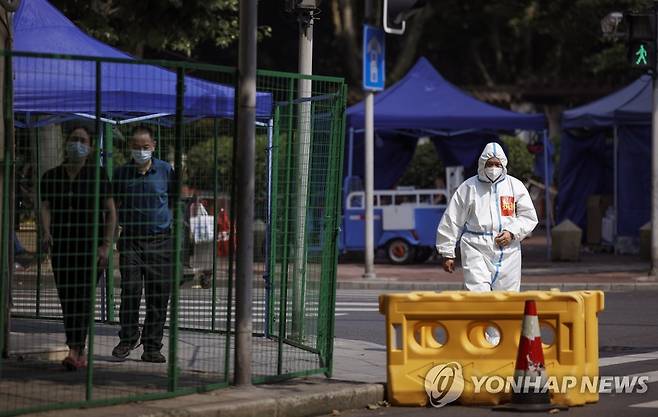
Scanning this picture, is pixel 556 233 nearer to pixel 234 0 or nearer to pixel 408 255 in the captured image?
pixel 408 255

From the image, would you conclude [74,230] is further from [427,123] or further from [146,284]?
[427,123]

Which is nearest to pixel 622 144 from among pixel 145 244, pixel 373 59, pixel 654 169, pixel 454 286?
pixel 654 169

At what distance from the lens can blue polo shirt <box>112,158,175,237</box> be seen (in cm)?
932

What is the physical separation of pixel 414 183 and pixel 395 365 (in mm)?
24899

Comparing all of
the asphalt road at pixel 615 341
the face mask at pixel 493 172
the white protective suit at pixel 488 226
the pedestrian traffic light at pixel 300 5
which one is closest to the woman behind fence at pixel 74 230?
the asphalt road at pixel 615 341

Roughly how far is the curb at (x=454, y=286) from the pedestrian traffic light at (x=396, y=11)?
371 centimetres

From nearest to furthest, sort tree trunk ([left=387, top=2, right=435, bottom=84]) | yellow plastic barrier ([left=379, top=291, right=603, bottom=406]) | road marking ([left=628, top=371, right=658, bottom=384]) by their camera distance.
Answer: yellow plastic barrier ([left=379, top=291, right=603, bottom=406]) < road marking ([left=628, top=371, right=658, bottom=384]) < tree trunk ([left=387, top=2, right=435, bottom=84])

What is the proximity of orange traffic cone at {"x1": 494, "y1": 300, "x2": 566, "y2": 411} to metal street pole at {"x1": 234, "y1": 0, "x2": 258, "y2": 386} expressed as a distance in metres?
1.80

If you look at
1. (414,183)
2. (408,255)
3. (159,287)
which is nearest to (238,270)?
(159,287)

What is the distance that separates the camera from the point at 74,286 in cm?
869

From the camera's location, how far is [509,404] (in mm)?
8930

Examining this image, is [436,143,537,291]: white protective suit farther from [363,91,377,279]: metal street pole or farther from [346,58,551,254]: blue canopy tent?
[346,58,551,254]: blue canopy tent

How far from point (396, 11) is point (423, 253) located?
6.70m

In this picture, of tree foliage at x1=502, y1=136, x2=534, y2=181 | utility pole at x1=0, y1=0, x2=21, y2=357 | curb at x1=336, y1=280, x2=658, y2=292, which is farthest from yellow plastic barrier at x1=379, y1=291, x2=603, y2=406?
tree foliage at x1=502, y1=136, x2=534, y2=181
